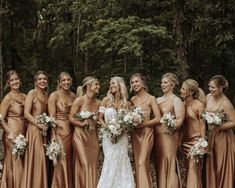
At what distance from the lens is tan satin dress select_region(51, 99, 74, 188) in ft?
31.7

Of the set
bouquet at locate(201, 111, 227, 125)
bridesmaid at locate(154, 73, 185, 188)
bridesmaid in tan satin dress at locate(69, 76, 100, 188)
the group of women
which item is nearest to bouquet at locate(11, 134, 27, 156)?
the group of women

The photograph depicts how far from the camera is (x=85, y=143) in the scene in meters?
9.70

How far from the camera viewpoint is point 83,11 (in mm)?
15320

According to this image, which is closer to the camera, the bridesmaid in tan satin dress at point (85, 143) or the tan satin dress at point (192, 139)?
the tan satin dress at point (192, 139)

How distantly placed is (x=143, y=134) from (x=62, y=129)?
1624 mm

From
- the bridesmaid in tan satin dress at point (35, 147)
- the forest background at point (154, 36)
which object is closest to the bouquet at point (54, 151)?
the bridesmaid in tan satin dress at point (35, 147)

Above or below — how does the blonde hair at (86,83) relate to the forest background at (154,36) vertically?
below

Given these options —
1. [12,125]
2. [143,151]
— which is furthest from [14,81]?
[143,151]

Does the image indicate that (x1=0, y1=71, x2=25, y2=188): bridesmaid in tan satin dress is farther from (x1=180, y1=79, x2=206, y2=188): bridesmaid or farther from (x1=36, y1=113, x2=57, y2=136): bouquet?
(x1=180, y1=79, x2=206, y2=188): bridesmaid

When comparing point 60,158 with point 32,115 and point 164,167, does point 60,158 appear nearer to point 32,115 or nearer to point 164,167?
point 32,115

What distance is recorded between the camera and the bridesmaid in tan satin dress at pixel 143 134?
30.5 feet

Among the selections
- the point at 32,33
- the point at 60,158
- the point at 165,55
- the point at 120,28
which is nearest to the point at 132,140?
the point at 60,158

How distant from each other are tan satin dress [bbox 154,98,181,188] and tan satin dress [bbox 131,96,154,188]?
183 millimetres

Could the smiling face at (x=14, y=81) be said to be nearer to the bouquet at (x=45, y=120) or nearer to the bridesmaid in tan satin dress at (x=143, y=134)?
the bouquet at (x=45, y=120)
